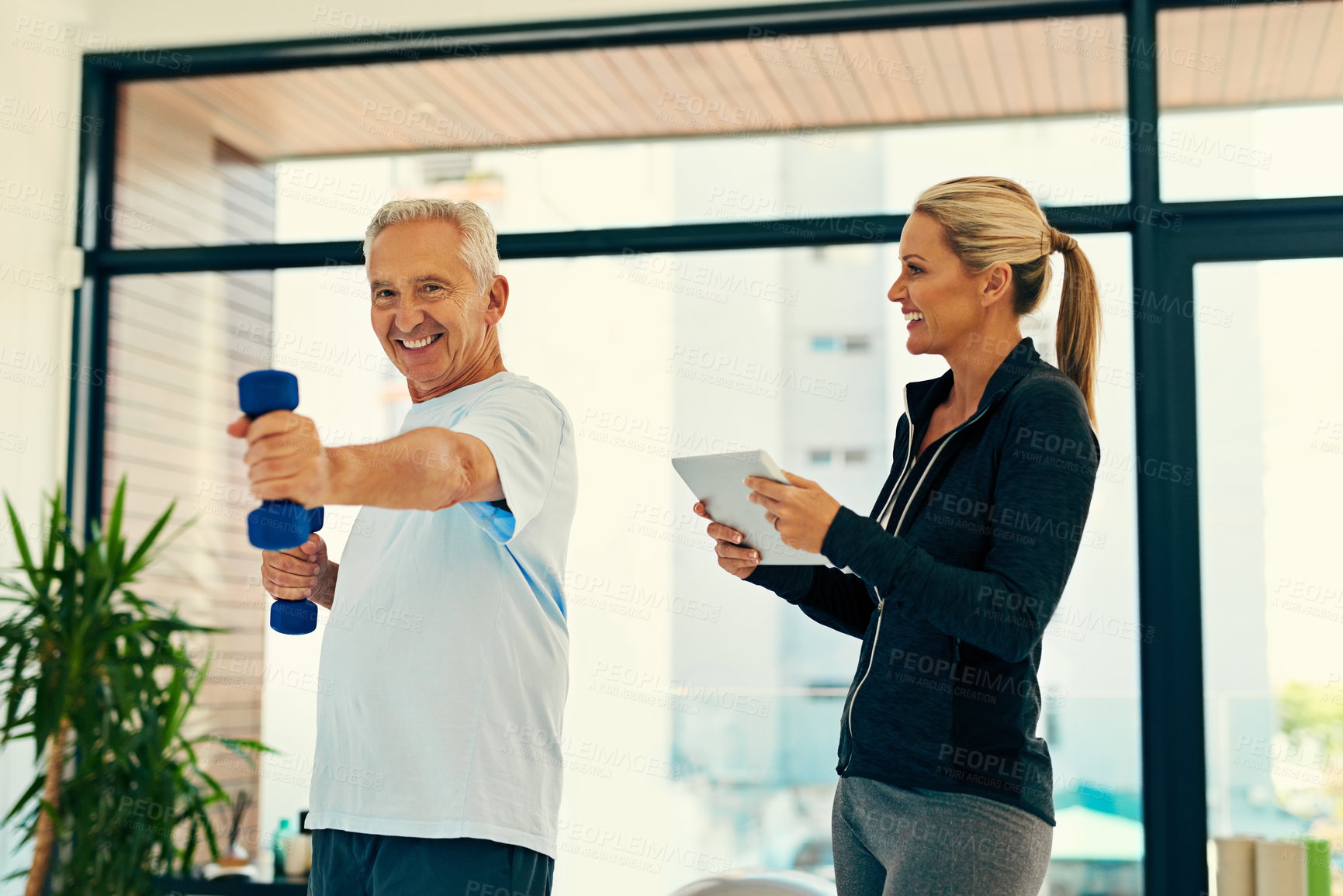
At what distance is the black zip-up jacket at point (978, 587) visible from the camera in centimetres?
140

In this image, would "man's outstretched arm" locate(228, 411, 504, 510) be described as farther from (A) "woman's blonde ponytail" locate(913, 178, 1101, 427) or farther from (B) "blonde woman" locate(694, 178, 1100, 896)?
(A) "woman's blonde ponytail" locate(913, 178, 1101, 427)

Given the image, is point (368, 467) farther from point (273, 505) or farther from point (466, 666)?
point (466, 666)

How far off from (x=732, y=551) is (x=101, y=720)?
1488mm

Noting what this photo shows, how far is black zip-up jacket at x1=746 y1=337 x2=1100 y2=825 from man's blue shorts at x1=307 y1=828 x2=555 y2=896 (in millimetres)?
425

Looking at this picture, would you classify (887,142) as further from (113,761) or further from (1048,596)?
(113,761)

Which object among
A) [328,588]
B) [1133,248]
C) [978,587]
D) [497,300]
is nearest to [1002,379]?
[978,587]

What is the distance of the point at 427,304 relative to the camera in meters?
1.69

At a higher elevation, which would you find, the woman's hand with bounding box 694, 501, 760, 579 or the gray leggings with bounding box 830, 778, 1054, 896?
the woman's hand with bounding box 694, 501, 760, 579

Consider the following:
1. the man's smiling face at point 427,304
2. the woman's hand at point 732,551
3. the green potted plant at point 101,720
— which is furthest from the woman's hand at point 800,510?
the green potted plant at point 101,720

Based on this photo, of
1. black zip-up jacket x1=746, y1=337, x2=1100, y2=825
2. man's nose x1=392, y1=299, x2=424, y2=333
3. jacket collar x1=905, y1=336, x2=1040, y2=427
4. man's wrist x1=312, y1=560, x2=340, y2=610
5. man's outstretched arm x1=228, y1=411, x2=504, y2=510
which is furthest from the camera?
man's wrist x1=312, y1=560, x2=340, y2=610

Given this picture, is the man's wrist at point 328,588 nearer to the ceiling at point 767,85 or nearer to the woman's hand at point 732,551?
the woman's hand at point 732,551

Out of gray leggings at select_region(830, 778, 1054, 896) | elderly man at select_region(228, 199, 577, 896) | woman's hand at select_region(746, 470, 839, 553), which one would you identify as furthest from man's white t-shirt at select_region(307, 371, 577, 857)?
gray leggings at select_region(830, 778, 1054, 896)

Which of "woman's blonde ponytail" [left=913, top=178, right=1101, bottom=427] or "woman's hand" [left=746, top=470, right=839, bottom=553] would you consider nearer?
"woman's hand" [left=746, top=470, right=839, bottom=553]

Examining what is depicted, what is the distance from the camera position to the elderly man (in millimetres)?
1427
